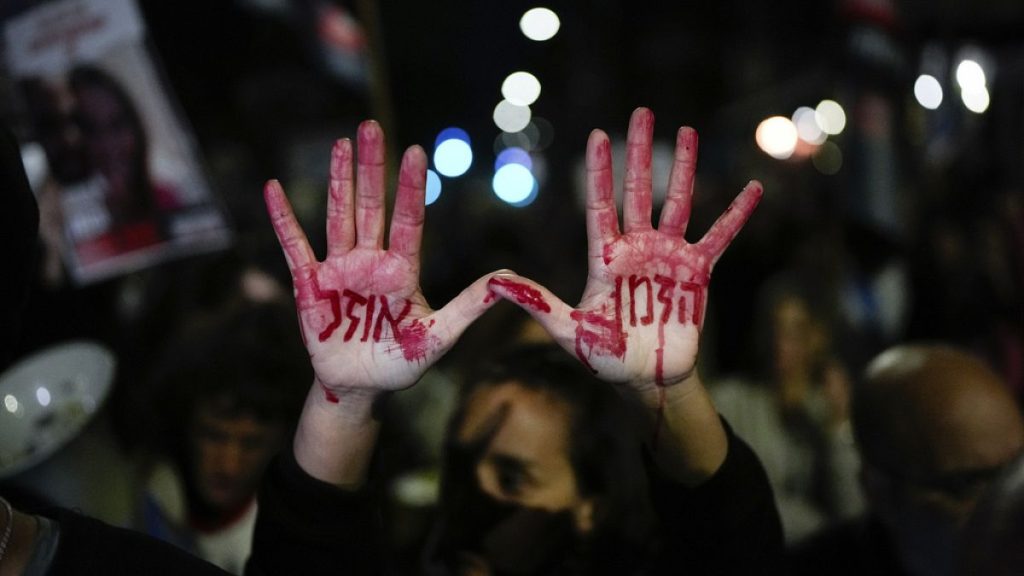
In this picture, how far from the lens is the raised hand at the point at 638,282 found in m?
1.84

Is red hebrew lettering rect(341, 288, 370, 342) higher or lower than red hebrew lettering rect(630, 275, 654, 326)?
higher

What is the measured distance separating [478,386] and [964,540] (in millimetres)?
1395

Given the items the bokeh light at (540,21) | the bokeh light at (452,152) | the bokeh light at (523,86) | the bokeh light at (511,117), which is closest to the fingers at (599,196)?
the bokeh light at (540,21)

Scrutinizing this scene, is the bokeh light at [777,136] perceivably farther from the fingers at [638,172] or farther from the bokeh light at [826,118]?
the fingers at [638,172]

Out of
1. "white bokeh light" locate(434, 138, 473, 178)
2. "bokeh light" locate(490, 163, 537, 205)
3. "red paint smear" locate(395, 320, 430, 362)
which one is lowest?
"bokeh light" locate(490, 163, 537, 205)

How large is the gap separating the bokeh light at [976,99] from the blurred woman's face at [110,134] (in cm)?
390

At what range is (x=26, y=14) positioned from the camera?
3.43 metres

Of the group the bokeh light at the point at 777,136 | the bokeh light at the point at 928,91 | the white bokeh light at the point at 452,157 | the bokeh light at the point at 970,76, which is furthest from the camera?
the white bokeh light at the point at 452,157

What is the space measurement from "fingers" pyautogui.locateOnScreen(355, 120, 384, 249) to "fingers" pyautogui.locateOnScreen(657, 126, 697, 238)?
1.47 feet

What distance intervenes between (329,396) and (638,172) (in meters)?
0.60

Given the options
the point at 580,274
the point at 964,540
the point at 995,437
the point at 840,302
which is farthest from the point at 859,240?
the point at 964,540

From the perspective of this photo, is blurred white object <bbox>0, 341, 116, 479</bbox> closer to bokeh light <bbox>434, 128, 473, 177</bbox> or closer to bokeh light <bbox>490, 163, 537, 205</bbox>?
bokeh light <bbox>490, 163, 537, 205</bbox>

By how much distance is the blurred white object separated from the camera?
2717 millimetres

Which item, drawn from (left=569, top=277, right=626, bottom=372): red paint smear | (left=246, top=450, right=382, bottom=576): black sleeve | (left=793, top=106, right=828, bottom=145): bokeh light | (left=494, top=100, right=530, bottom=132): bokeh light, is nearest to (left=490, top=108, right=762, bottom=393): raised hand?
(left=569, top=277, right=626, bottom=372): red paint smear
